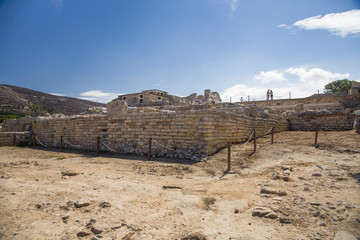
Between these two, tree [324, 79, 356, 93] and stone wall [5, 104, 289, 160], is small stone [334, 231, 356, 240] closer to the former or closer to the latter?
stone wall [5, 104, 289, 160]

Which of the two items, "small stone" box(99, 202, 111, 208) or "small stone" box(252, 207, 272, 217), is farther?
"small stone" box(99, 202, 111, 208)

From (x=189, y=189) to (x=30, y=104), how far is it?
57269mm

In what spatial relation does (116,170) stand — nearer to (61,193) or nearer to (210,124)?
(61,193)

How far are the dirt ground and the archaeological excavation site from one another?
17 mm

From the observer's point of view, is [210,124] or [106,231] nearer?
[106,231]

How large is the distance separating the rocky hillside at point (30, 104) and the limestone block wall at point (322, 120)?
41.0 metres

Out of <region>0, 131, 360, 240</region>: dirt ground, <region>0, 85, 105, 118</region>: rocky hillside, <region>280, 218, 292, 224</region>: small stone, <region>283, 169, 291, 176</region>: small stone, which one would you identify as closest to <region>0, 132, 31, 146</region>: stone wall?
<region>0, 131, 360, 240</region>: dirt ground

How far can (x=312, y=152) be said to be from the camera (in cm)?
801

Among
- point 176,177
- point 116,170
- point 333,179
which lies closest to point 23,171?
point 116,170

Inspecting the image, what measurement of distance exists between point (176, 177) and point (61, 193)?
300 centimetres

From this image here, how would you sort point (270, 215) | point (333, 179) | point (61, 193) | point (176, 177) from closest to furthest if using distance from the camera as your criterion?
point (270, 215)
point (61, 193)
point (333, 179)
point (176, 177)

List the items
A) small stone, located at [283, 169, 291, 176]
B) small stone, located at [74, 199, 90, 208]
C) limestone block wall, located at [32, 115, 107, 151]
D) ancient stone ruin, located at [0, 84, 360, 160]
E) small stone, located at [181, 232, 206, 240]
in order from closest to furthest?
small stone, located at [181, 232, 206, 240], small stone, located at [74, 199, 90, 208], small stone, located at [283, 169, 291, 176], ancient stone ruin, located at [0, 84, 360, 160], limestone block wall, located at [32, 115, 107, 151]

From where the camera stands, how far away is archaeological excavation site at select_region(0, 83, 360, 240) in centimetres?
315

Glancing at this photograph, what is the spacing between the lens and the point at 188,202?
4.17 m
